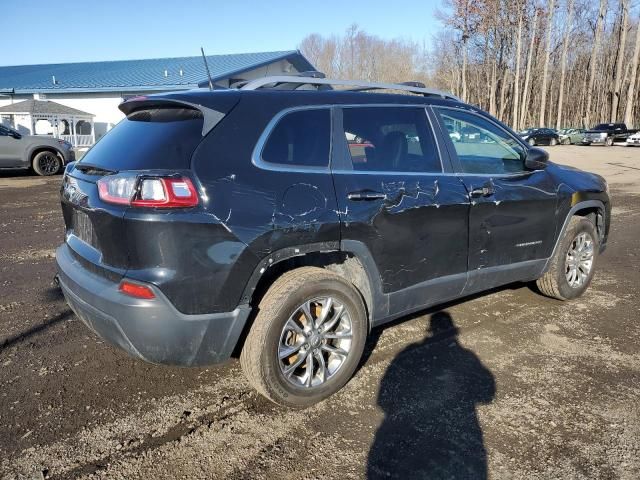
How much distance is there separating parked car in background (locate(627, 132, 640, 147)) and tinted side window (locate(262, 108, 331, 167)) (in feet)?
134

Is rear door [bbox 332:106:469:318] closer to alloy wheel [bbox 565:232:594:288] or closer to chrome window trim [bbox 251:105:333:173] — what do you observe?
chrome window trim [bbox 251:105:333:173]

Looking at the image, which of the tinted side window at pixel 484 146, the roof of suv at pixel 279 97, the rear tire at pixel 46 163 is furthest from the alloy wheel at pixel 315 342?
the rear tire at pixel 46 163

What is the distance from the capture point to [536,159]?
4.22m

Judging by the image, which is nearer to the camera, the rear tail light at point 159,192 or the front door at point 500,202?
the rear tail light at point 159,192

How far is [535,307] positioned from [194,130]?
11.6ft

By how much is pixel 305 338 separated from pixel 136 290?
1.00m

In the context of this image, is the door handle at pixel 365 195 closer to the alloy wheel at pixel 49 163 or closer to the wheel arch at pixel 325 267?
the wheel arch at pixel 325 267

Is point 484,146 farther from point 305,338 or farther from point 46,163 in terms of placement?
point 46,163

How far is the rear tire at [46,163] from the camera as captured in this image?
1491 cm

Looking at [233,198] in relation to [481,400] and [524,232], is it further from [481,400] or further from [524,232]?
[524,232]

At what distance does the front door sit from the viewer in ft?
12.5

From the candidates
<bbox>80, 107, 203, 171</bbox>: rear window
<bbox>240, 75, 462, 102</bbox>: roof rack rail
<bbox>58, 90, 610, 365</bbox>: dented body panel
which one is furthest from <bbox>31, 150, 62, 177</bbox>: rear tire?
<bbox>240, 75, 462, 102</bbox>: roof rack rail

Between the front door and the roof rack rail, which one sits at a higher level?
the roof rack rail

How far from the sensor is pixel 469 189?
12.2ft
